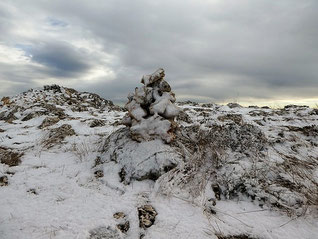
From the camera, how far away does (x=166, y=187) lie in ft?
10.2

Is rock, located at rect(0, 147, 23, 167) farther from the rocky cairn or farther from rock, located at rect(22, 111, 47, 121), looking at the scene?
rock, located at rect(22, 111, 47, 121)

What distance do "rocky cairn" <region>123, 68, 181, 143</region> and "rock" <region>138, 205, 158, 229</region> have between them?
4.37 ft

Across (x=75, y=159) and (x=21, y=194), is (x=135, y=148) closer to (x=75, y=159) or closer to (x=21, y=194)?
(x=75, y=159)

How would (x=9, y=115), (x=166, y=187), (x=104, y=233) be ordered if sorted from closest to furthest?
(x=104, y=233)
(x=166, y=187)
(x=9, y=115)

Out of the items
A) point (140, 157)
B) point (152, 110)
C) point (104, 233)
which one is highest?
point (152, 110)

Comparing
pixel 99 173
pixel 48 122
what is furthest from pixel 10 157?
pixel 48 122

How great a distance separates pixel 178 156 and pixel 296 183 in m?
1.59

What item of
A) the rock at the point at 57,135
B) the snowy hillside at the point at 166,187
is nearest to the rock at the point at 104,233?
the snowy hillside at the point at 166,187

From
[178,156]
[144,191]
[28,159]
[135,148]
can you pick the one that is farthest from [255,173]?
[28,159]

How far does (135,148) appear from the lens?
3.87 meters

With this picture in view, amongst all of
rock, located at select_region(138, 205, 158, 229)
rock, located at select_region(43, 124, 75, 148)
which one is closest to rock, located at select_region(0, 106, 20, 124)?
rock, located at select_region(43, 124, 75, 148)

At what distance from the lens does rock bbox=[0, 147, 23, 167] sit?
404 cm

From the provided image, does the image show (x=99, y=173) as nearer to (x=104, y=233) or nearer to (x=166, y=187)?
(x=166, y=187)

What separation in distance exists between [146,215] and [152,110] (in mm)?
1942
